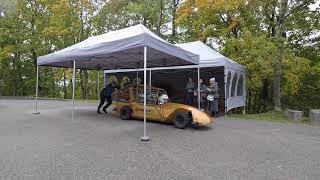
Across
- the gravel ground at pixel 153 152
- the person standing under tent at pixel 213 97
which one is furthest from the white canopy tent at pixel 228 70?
the gravel ground at pixel 153 152

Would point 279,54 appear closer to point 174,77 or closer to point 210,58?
point 210,58

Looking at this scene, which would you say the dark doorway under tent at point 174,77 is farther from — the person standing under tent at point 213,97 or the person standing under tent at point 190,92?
the person standing under tent at point 213,97

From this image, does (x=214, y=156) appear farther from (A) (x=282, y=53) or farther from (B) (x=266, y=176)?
(A) (x=282, y=53)

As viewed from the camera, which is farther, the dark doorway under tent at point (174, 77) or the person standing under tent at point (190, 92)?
the dark doorway under tent at point (174, 77)

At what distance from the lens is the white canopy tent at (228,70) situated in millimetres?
15000

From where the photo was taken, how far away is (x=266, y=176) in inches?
231

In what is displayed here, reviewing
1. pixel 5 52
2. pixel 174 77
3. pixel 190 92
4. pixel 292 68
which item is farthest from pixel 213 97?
pixel 5 52

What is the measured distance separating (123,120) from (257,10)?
11.2m

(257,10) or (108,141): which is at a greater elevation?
(257,10)

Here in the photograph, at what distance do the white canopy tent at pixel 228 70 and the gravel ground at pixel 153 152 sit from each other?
13.5 feet

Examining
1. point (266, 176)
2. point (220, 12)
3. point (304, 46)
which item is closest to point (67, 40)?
point (220, 12)

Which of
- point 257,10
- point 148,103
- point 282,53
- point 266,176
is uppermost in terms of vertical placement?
point 257,10

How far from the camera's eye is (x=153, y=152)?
739 cm

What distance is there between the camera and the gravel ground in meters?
5.93
